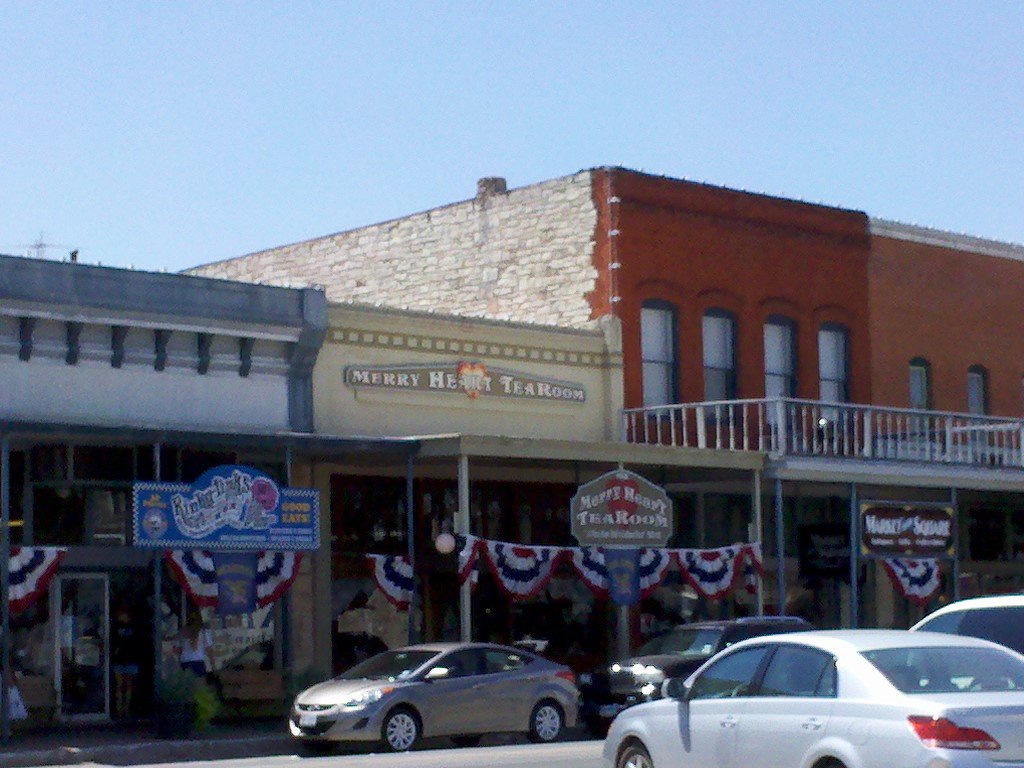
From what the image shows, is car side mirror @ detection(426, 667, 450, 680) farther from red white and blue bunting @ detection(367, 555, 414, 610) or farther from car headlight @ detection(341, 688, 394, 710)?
red white and blue bunting @ detection(367, 555, 414, 610)

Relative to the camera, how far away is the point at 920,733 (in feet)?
34.5

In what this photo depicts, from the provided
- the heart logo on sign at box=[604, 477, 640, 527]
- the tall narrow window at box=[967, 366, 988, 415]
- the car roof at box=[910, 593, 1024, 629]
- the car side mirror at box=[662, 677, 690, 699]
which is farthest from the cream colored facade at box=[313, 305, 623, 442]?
the car side mirror at box=[662, 677, 690, 699]

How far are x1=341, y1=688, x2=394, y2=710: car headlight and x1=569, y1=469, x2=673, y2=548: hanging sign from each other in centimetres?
607

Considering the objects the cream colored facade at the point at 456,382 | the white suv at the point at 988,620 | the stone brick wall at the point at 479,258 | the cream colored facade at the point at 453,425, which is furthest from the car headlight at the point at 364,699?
the stone brick wall at the point at 479,258

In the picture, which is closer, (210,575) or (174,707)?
(174,707)

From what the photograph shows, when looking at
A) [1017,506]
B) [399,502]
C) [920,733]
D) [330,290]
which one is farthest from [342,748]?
[1017,506]

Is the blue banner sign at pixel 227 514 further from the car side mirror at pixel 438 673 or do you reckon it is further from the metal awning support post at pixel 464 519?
the car side mirror at pixel 438 673

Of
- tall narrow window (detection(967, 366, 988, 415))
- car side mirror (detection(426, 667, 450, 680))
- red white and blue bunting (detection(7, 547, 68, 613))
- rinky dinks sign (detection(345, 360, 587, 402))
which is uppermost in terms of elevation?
tall narrow window (detection(967, 366, 988, 415))

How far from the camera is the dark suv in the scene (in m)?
22.7

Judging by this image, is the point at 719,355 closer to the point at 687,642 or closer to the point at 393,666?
the point at 687,642

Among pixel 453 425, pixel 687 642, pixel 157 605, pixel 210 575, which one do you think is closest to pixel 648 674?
pixel 687 642

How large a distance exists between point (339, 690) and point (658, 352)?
12.2m

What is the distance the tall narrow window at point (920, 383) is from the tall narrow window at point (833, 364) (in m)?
A: 2.20

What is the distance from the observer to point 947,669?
11383 mm
